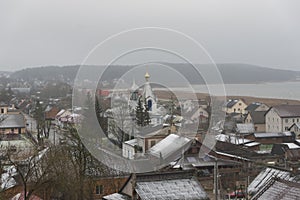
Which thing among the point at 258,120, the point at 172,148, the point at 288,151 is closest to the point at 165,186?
the point at 172,148

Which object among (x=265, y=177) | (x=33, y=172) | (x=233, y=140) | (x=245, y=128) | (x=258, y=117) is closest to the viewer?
(x=265, y=177)

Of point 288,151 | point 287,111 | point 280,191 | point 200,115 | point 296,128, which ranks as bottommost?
point 288,151

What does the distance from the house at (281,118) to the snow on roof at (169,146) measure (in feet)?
54.1

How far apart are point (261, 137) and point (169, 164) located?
1117cm

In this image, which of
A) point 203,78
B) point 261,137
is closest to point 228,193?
point 203,78

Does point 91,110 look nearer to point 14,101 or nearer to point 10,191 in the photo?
point 10,191

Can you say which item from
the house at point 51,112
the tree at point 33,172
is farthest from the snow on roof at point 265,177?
the house at point 51,112

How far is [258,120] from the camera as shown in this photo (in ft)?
110

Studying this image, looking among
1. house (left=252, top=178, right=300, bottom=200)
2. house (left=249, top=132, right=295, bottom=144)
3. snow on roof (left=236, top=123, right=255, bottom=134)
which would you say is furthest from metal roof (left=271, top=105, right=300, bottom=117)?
house (left=252, top=178, right=300, bottom=200)

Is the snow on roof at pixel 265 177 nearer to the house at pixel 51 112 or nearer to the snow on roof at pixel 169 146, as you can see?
the snow on roof at pixel 169 146

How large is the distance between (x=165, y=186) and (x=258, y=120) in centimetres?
2483

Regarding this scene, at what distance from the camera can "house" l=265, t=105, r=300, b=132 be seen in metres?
31.8

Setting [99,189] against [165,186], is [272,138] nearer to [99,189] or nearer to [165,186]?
[99,189]

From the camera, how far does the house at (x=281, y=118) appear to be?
104 feet
